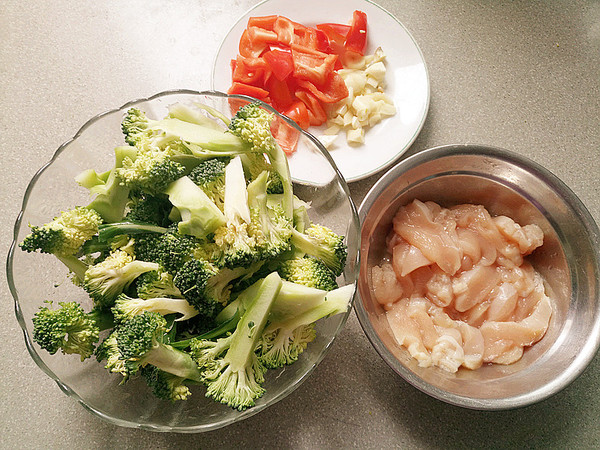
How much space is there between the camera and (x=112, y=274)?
1.23 meters

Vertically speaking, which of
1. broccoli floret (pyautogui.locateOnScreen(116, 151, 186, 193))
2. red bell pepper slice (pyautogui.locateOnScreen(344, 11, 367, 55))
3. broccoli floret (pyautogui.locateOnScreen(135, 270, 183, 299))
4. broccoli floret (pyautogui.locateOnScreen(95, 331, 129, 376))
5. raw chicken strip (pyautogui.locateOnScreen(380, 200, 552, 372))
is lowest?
raw chicken strip (pyautogui.locateOnScreen(380, 200, 552, 372))

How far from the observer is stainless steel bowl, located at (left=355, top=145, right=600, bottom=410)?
145 cm

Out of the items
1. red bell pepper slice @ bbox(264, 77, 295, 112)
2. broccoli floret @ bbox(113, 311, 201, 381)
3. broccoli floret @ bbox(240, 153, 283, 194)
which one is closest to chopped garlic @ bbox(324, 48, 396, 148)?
red bell pepper slice @ bbox(264, 77, 295, 112)

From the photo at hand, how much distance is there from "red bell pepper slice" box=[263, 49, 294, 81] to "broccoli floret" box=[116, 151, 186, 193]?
0.72 m

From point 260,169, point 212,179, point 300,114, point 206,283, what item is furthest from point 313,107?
point 206,283

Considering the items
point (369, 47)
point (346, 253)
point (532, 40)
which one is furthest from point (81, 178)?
point (532, 40)

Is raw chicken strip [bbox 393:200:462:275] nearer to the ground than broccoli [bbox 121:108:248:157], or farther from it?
nearer to the ground

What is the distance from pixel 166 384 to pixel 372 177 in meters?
1.03

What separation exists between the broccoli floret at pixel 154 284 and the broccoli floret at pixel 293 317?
0.86ft

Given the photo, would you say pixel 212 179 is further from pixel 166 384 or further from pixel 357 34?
pixel 357 34

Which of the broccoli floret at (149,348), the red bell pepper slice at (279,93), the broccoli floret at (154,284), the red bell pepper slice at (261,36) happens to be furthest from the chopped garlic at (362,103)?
the broccoli floret at (149,348)

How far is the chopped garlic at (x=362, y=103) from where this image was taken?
6.04 feet

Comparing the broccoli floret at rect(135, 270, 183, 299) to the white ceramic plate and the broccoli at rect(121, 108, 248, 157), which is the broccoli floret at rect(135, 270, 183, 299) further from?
the white ceramic plate

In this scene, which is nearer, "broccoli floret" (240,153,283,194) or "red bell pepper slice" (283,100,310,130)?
"broccoli floret" (240,153,283,194)
